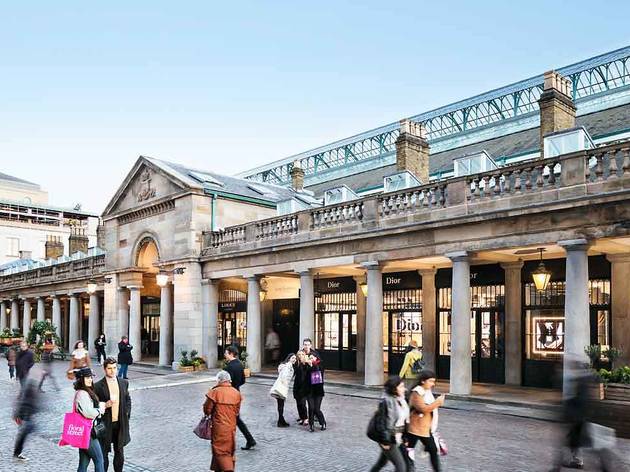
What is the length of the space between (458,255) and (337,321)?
1046cm

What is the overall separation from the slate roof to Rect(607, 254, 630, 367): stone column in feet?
17.5

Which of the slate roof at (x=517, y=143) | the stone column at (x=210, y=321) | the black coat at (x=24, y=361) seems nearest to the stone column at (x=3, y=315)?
the stone column at (x=210, y=321)

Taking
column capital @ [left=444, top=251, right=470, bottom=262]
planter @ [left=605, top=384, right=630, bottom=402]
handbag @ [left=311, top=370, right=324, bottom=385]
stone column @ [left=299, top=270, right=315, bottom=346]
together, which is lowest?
planter @ [left=605, top=384, right=630, bottom=402]

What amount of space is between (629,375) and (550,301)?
6.01 meters

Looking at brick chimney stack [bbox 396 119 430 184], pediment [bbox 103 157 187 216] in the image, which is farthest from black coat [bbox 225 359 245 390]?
pediment [bbox 103 157 187 216]

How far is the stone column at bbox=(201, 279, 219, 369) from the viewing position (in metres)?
25.8

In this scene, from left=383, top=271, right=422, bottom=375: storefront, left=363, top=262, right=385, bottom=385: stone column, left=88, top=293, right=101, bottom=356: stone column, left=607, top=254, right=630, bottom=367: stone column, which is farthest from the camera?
left=88, top=293, right=101, bottom=356: stone column

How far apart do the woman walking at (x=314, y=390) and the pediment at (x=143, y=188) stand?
47.7 feet

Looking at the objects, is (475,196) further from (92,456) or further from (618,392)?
(92,456)

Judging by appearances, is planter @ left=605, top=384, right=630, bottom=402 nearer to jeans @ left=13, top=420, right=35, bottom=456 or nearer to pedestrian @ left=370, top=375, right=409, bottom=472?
pedestrian @ left=370, top=375, right=409, bottom=472

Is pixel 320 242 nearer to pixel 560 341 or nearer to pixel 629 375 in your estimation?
pixel 560 341

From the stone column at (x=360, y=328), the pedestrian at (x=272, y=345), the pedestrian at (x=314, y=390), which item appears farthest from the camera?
the pedestrian at (x=272, y=345)

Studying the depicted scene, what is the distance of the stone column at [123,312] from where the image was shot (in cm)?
3066

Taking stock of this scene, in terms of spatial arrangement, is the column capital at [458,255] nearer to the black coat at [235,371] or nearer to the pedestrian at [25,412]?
the black coat at [235,371]
